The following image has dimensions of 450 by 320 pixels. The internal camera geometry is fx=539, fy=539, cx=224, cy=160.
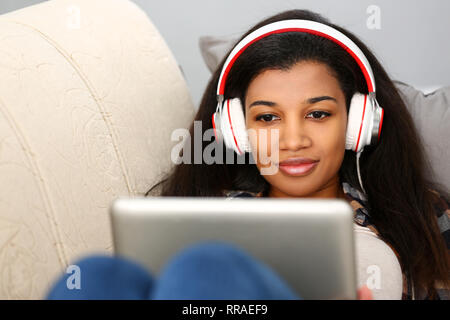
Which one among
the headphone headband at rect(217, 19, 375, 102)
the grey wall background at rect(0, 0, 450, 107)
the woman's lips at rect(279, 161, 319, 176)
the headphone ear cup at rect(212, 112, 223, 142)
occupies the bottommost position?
the woman's lips at rect(279, 161, 319, 176)

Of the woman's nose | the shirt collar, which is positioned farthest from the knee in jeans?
the shirt collar

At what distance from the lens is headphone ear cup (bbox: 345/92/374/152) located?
3.34 ft

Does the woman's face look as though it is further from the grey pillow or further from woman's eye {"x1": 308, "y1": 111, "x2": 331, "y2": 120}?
the grey pillow

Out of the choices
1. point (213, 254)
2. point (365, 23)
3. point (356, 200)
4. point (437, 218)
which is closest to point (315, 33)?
point (356, 200)

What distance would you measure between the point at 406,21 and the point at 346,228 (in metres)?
1.30

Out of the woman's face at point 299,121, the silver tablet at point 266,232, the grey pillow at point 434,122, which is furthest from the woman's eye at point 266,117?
the silver tablet at point 266,232

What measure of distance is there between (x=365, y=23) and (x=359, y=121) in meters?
0.75

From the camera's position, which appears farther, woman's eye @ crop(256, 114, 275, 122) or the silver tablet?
woman's eye @ crop(256, 114, 275, 122)

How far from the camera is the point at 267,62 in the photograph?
106 cm

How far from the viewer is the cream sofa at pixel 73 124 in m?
0.81

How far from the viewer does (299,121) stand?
3.29 ft

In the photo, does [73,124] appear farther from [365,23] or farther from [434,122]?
[365,23]
